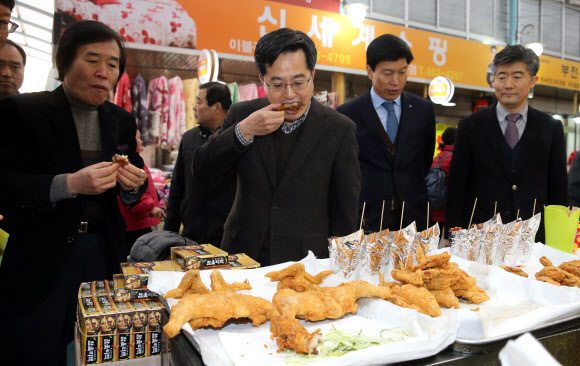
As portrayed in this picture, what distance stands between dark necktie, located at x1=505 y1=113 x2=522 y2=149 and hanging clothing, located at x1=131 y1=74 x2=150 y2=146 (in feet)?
12.7

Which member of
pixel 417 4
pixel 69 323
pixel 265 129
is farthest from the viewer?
pixel 417 4

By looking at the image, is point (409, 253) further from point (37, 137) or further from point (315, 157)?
point (37, 137)

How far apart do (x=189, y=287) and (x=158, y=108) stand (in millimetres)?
4309

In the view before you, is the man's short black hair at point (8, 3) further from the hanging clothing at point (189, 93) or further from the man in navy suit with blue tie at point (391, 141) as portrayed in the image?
the hanging clothing at point (189, 93)

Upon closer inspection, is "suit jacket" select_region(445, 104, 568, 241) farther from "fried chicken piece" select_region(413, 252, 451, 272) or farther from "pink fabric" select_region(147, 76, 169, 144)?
"pink fabric" select_region(147, 76, 169, 144)

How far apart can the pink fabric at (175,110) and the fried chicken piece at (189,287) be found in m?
4.29

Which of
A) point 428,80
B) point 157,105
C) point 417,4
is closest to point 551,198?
point 157,105

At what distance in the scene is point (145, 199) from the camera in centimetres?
400

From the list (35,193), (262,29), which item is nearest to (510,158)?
(35,193)

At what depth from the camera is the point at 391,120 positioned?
3.21 m

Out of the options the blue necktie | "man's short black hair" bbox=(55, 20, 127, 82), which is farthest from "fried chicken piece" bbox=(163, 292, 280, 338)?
the blue necktie

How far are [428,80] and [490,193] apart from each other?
5.52m

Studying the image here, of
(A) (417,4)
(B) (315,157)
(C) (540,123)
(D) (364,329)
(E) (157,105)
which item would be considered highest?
(A) (417,4)

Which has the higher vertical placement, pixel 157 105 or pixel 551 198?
pixel 157 105
